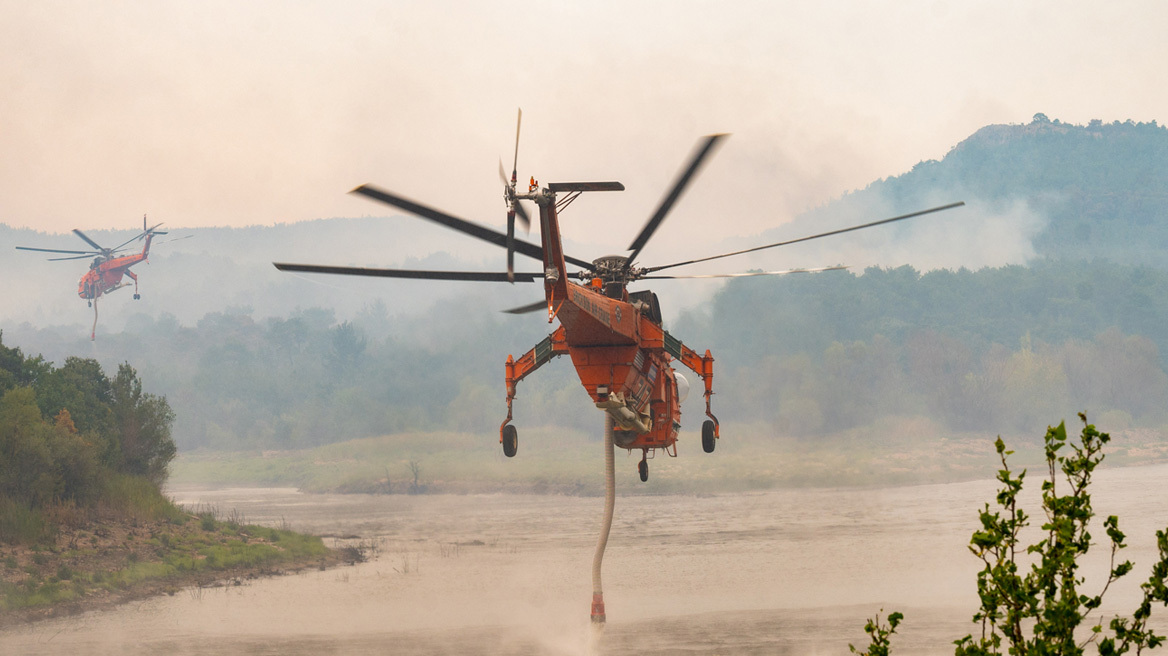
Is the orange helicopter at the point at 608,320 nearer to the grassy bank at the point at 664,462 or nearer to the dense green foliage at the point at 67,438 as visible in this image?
the dense green foliage at the point at 67,438

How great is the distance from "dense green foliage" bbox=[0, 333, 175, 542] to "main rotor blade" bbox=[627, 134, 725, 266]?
127ft

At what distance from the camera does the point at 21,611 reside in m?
44.0

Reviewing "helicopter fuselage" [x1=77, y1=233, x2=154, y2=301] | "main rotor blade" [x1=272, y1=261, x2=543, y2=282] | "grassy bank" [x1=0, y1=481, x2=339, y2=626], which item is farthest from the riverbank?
"main rotor blade" [x1=272, y1=261, x2=543, y2=282]

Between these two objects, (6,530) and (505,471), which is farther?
(505,471)

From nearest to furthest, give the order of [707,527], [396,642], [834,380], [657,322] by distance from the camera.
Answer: [657,322] → [396,642] → [707,527] → [834,380]

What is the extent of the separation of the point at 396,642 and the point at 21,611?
16.3m

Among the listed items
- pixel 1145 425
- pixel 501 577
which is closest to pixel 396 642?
pixel 501 577

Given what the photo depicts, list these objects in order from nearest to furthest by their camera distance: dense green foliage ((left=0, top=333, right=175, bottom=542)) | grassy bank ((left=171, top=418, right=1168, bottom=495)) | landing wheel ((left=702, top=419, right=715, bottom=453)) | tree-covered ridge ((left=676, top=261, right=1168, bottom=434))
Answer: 1. landing wheel ((left=702, top=419, right=715, bottom=453))
2. dense green foliage ((left=0, top=333, right=175, bottom=542))
3. grassy bank ((left=171, top=418, right=1168, bottom=495))
4. tree-covered ridge ((left=676, top=261, right=1168, bottom=434))

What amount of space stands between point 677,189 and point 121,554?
135 feet

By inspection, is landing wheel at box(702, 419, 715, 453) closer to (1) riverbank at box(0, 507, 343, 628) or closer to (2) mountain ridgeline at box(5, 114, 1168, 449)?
(1) riverbank at box(0, 507, 343, 628)

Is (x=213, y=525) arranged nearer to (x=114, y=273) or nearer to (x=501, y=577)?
(x=501, y=577)

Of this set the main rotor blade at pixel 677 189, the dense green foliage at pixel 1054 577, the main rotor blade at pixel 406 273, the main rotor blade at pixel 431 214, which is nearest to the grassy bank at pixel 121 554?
the main rotor blade at pixel 406 273

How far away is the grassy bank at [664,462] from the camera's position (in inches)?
4075

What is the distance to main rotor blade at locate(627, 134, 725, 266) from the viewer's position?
17.3 metres
